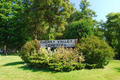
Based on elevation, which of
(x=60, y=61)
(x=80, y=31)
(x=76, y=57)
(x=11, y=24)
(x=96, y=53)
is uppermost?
(x=11, y=24)

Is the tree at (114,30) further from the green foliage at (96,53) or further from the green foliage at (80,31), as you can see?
the green foliage at (96,53)

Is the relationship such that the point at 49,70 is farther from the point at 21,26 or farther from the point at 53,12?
the point at 21,26

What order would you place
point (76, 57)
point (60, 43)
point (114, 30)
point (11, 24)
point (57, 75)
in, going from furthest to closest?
1. point (114, 30)
2. point (11, 24)
3. point (60, 43)
4. point (76, 57)
5. point (57, 75)

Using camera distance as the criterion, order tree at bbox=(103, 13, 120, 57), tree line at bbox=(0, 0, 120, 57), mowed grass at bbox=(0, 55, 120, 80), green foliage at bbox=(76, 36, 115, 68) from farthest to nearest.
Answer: tree at bbox=(103, 13, 120, 57) < tree line at bbox=(0, 0, 120, 57) < green foliage at bbox=(76, 36, 115, 68) < mowed grass at bbox=(0, 55, 120, 80)

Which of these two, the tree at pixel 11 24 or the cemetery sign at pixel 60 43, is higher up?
the tree at pixel 11 24

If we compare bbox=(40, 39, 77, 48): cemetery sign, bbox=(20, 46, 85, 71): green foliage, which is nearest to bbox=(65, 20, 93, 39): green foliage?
bbox=(40, 39, 77, 48): cemetery sign

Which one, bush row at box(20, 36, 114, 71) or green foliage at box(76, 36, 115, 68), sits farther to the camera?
green foliage at box(76, 36, 115, 68)

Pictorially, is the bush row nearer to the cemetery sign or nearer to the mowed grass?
the mowed grass

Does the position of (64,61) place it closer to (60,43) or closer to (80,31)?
(60,43)

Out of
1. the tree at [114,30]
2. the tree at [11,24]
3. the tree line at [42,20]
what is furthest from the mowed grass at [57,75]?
the tree at [11,24]

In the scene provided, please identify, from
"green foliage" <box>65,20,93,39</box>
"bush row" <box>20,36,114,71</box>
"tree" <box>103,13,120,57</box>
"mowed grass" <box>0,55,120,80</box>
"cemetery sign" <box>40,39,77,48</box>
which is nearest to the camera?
"mowed grass" <box>0,55,120,80</box>

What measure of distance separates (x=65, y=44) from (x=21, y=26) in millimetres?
21599

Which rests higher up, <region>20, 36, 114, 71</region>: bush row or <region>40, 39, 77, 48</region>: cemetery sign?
<region>40, 39, 77, 48</region>: cemetery sign

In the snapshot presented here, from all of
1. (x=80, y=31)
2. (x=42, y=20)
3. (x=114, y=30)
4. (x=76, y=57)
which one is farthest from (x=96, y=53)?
(x=114, y=30)
